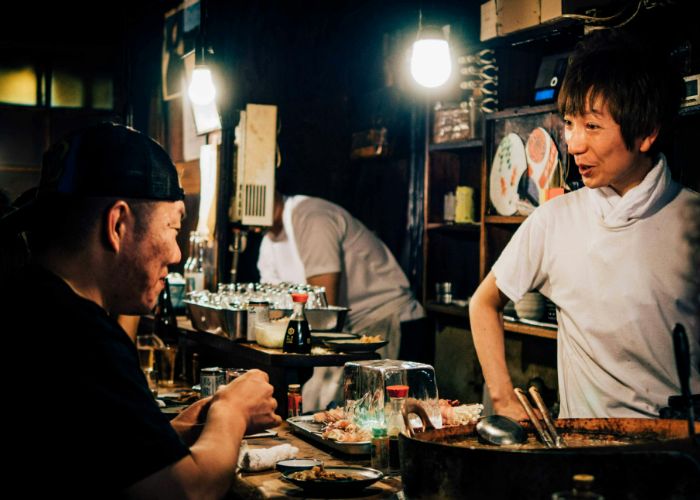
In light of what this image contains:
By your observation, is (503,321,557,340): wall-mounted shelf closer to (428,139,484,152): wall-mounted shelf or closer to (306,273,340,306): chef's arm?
(306,273,340,306): chef's arm

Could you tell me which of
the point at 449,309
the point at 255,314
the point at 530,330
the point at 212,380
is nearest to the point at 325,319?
the point at 255,314

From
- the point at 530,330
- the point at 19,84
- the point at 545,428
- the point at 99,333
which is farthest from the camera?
the point at 19,84

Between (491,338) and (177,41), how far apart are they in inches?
209

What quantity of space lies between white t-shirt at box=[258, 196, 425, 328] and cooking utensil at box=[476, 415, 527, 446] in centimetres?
311

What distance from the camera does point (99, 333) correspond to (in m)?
1.63

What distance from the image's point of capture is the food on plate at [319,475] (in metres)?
2.31

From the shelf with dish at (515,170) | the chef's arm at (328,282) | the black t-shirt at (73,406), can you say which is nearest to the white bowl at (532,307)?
the shelf with dish at (515,170)

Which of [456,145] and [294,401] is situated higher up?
[456,145]

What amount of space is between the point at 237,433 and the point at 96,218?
1.79 ft

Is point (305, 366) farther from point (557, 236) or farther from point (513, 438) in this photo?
point (513, 438)

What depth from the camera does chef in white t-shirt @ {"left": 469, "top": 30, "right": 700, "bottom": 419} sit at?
2631mm

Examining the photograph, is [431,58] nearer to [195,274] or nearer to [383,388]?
[195,274]

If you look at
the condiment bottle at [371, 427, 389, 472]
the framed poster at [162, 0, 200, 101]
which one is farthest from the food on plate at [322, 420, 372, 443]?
the framed poster at [162, 0, 200, 101]

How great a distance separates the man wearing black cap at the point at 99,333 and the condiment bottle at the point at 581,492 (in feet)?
2.20
